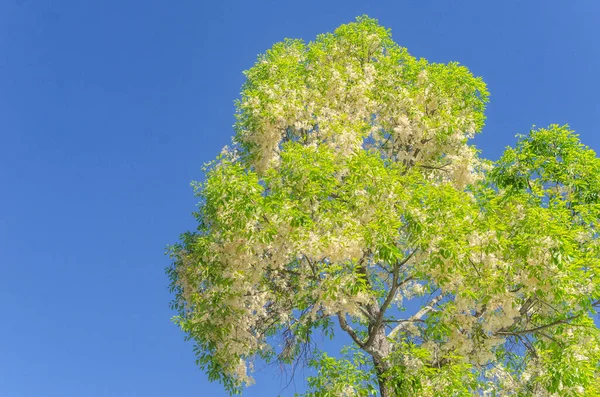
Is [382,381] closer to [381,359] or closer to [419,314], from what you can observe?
[381,359]

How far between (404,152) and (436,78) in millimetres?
1855

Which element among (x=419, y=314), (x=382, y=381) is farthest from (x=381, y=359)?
(x=419, y=314)

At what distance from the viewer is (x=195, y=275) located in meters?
11.3

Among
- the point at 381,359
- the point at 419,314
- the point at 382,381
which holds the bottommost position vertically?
the point at 382,381

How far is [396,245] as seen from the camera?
30.8 feet

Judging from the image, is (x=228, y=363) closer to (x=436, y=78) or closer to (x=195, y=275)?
(x=195, y=275)

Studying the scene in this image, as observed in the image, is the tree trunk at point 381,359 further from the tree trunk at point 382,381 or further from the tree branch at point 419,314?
the tree branch at point 419,314

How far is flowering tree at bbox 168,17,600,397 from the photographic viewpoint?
8711 millimetres

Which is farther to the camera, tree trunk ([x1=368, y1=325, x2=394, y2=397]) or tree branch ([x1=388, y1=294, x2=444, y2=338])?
tree branch ([x1=388, y1=294, x2=444, y2=338])

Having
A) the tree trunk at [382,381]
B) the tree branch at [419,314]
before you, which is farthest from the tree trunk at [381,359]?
the tree branch at [419,314]

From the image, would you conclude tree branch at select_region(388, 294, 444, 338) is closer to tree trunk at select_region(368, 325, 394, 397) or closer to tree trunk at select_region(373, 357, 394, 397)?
tree trunk at select_region(368, 325, 394, 397)

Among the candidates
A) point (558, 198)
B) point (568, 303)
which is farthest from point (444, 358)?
point (558, 198)

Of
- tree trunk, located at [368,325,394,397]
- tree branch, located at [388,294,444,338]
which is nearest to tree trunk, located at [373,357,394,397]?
tree trunk, located at [368,325,394,397]

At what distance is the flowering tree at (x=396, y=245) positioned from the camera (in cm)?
871
